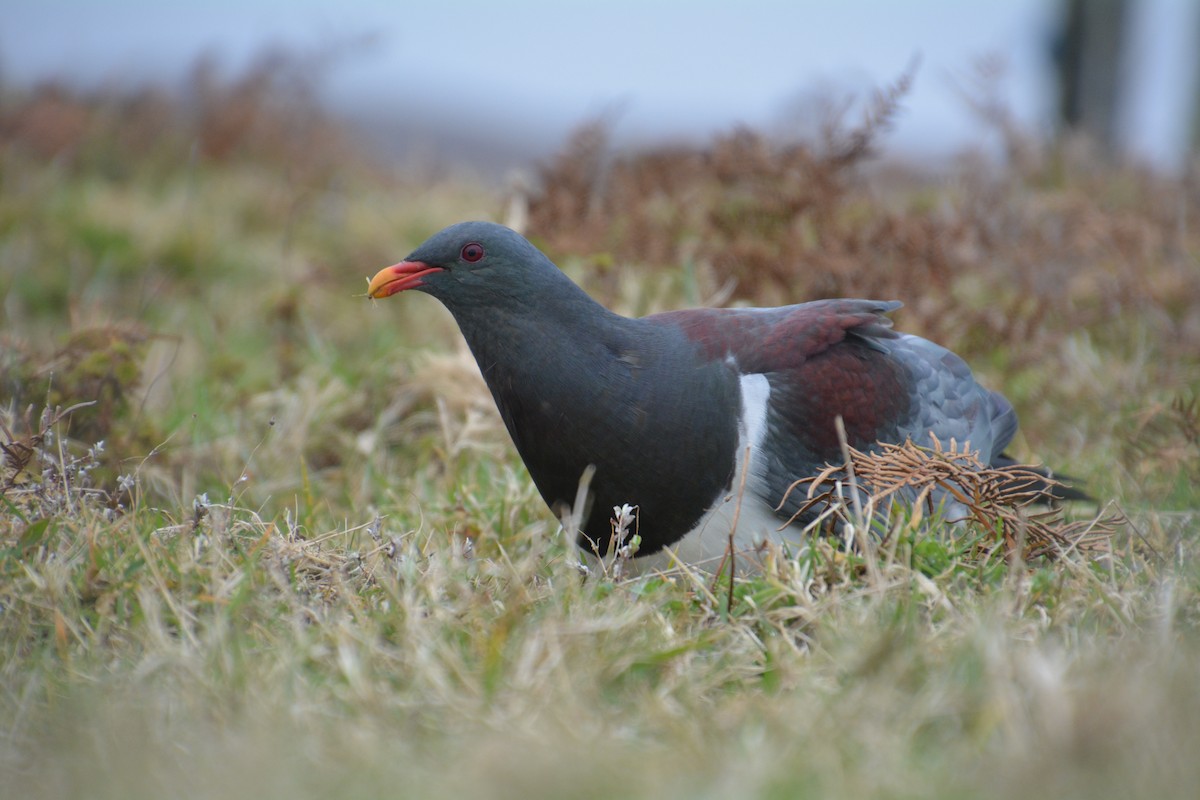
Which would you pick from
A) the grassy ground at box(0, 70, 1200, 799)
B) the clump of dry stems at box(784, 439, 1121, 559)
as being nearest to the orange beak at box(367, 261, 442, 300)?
the grassy ground at box(0, 70, 1200, 799)

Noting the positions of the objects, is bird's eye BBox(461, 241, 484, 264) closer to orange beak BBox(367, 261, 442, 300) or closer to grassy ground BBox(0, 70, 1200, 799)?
orange beak BBox(367, 261, 442, 300)

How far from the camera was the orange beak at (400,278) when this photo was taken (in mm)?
3439

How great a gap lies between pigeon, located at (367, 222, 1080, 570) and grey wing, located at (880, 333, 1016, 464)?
0.29 m

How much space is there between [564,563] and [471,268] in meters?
0.91

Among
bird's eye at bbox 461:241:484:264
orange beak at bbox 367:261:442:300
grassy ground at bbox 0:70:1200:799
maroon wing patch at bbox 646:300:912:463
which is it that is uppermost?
bird's eye at bbox 461:241:484:264

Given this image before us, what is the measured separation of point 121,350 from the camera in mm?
4203

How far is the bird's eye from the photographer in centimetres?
340

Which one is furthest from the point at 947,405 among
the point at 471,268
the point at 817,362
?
the point at 471,268

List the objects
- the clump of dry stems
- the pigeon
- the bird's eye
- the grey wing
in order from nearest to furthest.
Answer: the clump of dry stems, the pigeon, the bird's eye, the grey wing

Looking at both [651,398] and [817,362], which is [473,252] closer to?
[651,398]

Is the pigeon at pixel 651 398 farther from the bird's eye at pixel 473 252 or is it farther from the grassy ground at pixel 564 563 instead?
the grassy ground at pixel 564 563

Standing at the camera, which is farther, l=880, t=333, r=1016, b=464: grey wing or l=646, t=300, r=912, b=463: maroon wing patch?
l=880, t=333, r=1016, b=464: grey wing

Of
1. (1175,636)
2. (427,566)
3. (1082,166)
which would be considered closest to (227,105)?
(1082,166)

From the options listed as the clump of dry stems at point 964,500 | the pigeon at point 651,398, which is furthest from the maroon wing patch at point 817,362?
the clump of dry stems at point 964,500
